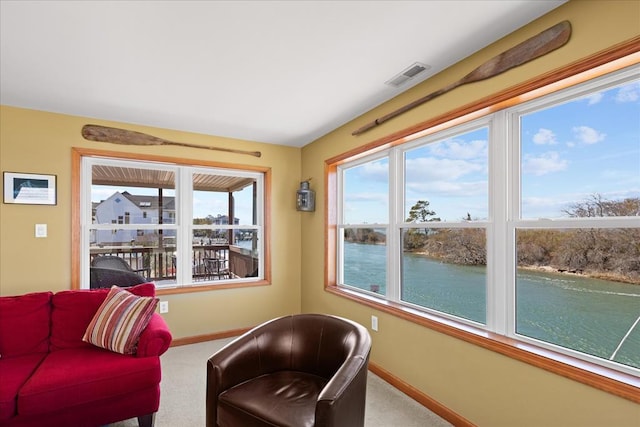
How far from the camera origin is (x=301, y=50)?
2.06 metres

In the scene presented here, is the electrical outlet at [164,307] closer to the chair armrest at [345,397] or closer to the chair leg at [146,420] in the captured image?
the chair leg at [146,420]

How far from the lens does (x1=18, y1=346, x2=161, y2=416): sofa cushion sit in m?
1.79

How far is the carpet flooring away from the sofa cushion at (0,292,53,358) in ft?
2.59

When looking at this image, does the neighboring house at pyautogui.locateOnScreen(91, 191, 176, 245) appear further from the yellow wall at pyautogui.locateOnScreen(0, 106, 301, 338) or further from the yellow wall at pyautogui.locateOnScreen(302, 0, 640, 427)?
the yellow wall at pyautogui.locateOnScreen(302, 0, 640, 427)

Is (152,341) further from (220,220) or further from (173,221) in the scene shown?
(220,220)

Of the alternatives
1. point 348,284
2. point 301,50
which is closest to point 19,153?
point 301,50

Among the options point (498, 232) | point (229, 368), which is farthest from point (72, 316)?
point (498, 232)

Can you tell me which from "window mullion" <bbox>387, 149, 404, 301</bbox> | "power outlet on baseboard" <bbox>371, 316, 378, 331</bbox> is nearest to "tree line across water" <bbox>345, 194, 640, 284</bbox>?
"window mullion" <bbox>387, 149, 404, 301</bbox>

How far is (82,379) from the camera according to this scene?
1.90 m

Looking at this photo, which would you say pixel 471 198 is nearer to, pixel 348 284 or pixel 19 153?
pixel 348 284

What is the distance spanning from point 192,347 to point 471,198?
323cm

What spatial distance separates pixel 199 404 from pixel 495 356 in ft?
A: 6.96

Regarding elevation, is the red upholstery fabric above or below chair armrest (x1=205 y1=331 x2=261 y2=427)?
below

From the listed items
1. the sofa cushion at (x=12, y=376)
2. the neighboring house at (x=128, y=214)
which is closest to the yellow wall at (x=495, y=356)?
the neighboring house at (x=128, y=214)
